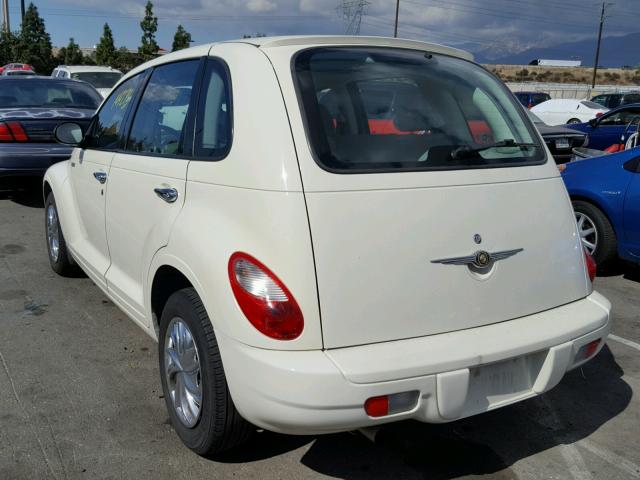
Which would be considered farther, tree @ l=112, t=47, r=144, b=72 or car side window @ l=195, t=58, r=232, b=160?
tree @ l=112, t=47, r=144, b=72

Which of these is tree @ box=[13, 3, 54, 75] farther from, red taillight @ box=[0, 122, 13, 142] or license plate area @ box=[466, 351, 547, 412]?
license plate area @ box=[466, 351, 547, 412]

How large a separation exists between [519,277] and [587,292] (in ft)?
1.55

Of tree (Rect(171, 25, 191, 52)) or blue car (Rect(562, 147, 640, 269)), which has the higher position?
tree (Rect(171, 25, 191, 52))

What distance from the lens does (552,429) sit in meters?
3.11

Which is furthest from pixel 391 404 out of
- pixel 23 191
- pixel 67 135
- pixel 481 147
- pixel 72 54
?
pixel 72 54

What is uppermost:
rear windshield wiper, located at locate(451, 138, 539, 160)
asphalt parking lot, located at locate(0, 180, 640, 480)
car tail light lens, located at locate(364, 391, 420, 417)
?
rear windshield wiper, located at locate(451, 138, 539, 160)

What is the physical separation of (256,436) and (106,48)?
5055 cm

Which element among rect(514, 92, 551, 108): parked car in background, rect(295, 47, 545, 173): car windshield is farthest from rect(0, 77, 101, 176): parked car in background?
rect(514, 92, 551, 108): parked car in background

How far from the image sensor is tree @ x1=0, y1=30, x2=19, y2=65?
45.8 metres

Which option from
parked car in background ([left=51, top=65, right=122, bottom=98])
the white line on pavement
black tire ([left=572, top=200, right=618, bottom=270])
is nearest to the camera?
the white line on pavement

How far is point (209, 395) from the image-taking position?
2500 millimetres

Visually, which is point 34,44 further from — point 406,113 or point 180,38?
point 406,113

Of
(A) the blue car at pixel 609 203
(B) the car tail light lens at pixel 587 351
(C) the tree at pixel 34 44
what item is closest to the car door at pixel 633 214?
(A) the blue car at pixel 609 203

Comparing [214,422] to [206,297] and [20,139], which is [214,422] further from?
[20,139]
